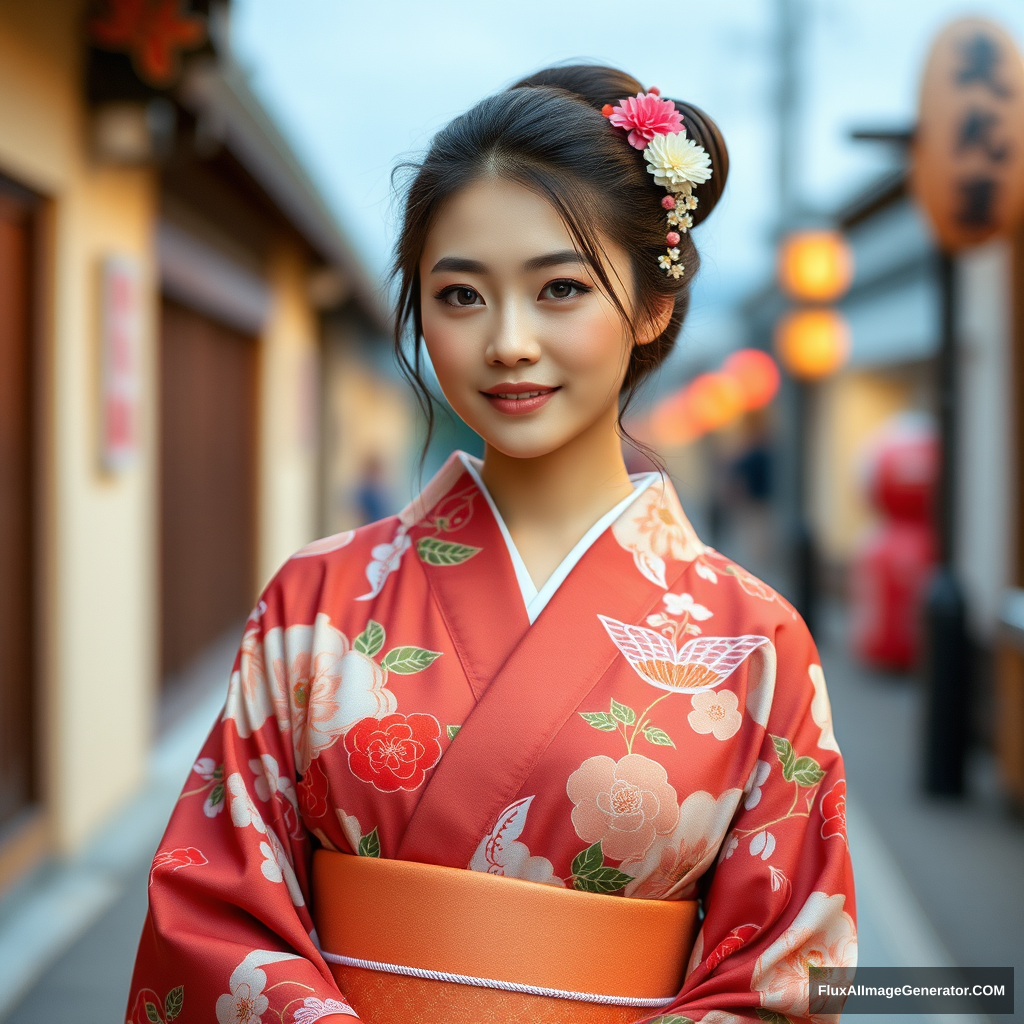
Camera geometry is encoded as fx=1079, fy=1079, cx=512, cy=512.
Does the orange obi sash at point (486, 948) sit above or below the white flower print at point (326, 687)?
below

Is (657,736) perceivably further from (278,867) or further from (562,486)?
(278,867)

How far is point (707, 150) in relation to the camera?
1.74m

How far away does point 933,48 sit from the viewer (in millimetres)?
4391

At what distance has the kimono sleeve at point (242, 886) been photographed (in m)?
1.44

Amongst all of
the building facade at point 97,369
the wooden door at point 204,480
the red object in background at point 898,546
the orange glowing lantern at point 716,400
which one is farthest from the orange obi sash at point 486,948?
the orange glowing lantern at point 716,400

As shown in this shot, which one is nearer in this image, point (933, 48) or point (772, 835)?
point (772, 835)

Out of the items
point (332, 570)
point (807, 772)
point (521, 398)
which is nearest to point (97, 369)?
point (332, 570)

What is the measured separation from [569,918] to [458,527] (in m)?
0.61

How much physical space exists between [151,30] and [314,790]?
139 inches

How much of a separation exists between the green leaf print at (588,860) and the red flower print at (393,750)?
235 millimetres

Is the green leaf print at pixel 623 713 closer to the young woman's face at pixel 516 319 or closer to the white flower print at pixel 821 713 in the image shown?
the white flower print at pixel 821 713

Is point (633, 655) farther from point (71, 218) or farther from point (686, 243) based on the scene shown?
point (71, 218)

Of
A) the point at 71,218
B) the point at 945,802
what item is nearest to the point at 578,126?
the point at 71,218

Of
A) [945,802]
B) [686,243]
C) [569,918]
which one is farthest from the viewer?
[945,802]
